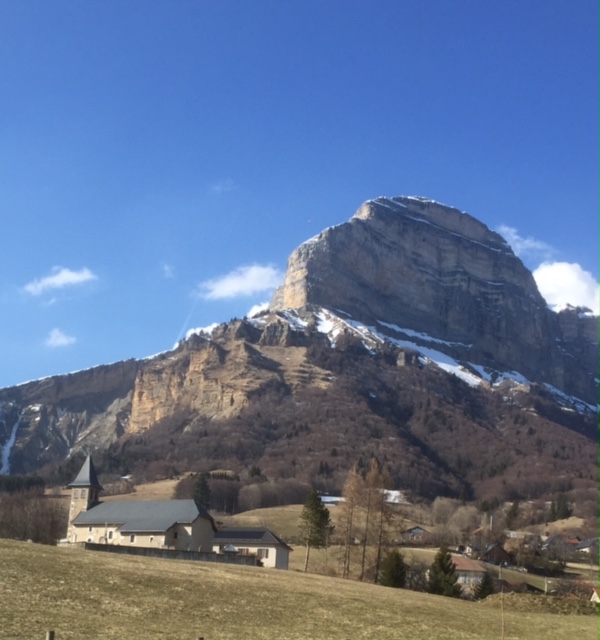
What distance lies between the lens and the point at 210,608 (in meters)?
36.1

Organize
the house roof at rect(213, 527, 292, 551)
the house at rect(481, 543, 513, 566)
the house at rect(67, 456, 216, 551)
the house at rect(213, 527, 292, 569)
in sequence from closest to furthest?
the house at rect(67, 456, 216, 551), the house at rect(213, 527, 292, 569), the house roof at rect(213, 527, 292, 551), the house at rect(481, 543, 513, 566)

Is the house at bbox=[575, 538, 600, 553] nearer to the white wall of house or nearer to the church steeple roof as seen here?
the white wall of house

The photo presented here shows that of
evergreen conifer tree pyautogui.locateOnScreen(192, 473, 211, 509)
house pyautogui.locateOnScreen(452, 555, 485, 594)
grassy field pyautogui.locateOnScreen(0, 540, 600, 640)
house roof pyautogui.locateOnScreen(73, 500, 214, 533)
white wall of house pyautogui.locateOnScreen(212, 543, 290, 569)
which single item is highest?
evergreen conifer tree pyautogui.locateOnScreen(192, 473, 211, 509)

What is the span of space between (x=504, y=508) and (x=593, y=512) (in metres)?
18.9

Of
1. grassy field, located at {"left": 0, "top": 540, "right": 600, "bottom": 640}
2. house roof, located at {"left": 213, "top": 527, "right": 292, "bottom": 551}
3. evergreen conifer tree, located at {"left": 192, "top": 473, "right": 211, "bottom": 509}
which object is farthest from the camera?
evergreen conifer tree, located at {"left": 192, "top": 473, "right": 211, "bottom": 509}

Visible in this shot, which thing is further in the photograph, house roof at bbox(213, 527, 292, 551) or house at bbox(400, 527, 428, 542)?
house at bbox(400, 527, 428, 542)

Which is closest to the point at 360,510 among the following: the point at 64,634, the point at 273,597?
the point at 273,597

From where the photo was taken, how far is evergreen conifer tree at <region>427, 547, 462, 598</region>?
6556 cm

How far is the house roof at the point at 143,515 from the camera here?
260 feet

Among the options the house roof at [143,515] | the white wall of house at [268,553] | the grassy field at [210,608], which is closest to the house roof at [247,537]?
the white wall of house at [268,553]

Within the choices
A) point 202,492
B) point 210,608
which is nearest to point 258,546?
point 210,608

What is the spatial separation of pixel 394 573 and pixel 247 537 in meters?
21.7

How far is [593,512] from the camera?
190125 millimetres

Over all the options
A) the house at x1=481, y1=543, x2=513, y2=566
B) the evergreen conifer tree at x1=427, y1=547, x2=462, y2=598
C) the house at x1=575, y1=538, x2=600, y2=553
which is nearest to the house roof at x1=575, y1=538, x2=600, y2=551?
the house at x1=575, y1=538, x2=600, y2=553
